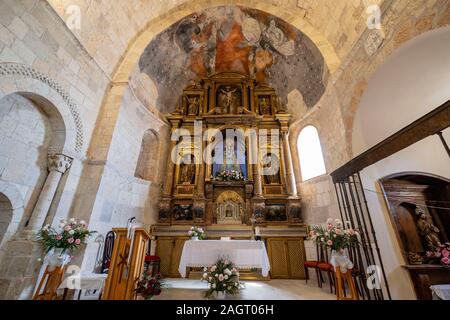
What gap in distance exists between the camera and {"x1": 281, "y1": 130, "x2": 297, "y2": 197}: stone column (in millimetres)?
7598

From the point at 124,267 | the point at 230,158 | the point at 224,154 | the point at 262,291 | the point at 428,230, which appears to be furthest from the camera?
the point at 224,154

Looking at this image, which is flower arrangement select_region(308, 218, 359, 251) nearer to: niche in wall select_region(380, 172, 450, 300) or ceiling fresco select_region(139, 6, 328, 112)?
niche in wall select_region(380, 172, 450, 300)

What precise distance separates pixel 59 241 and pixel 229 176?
5488 millimetres

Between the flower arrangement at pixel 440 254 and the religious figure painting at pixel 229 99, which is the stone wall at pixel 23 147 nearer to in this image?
the religious figure painting at pixel 229 99

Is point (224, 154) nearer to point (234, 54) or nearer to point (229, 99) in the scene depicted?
point (229, 99)

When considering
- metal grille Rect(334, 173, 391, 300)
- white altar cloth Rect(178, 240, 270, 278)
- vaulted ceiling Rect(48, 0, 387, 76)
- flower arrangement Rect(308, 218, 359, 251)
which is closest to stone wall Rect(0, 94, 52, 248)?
vaulted ceiling Rect(48, 0, 387, 76)

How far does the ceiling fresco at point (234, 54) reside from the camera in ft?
24.5

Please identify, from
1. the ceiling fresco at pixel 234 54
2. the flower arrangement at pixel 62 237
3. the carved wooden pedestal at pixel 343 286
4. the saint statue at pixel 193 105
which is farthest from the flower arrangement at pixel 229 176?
the flower arrangement at pixel 62 237

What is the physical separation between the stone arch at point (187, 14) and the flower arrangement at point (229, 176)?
4.76m

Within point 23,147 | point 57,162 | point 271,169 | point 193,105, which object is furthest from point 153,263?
point 193,105

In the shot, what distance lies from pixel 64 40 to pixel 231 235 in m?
7.33

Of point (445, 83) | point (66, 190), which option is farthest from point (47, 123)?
point (445, 83)

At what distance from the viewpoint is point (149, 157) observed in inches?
311

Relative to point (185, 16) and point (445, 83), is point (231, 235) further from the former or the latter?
point (185, 16)
